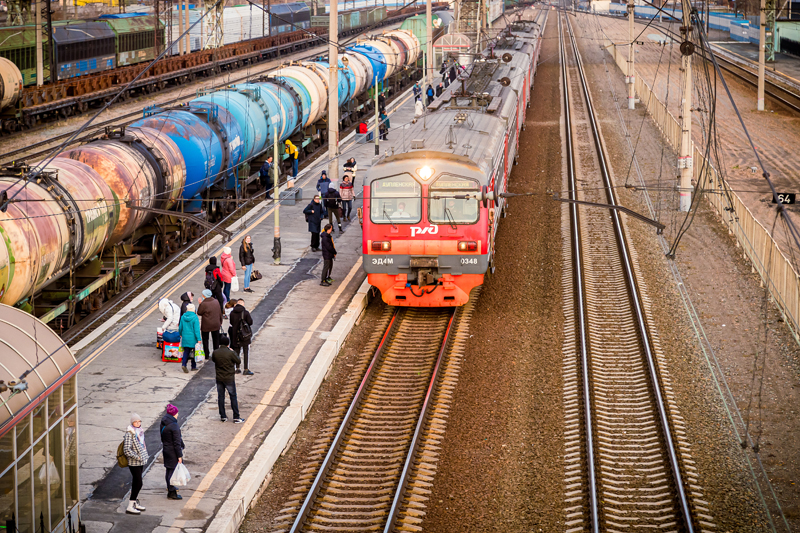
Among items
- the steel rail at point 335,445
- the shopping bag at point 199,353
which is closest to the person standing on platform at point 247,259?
the steel rail at point 335,445

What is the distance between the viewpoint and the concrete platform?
11.2 meters

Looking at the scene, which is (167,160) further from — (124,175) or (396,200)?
(396,200)

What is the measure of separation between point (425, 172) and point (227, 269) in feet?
14.0

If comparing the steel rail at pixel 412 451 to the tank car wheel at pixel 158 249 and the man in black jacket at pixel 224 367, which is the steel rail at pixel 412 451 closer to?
the man in black jacket at pixel 224 367

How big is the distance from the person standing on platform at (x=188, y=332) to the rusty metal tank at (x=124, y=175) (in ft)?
13.5

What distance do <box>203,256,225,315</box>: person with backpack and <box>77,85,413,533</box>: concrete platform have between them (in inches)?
35.5

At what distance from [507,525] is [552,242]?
1377 cm

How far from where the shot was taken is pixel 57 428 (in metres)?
9.91

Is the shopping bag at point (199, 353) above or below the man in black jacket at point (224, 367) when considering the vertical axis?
below

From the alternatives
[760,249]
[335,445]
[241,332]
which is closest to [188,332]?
[241,332]

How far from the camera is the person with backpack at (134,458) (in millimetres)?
10836

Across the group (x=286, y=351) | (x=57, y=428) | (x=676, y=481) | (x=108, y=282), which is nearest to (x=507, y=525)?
(x=676, y=481)

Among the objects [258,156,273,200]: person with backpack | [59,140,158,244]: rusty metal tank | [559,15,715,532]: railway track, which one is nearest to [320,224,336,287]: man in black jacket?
[59,140,158,244]: rusty metal tank

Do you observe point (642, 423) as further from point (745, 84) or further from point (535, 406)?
point (745, 84)
